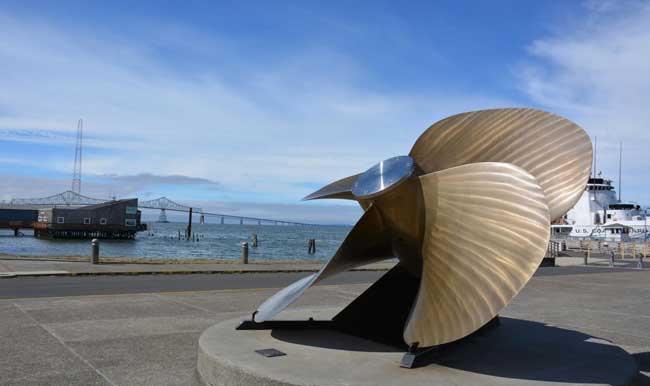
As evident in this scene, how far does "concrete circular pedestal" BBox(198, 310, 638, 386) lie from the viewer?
18.9 ft

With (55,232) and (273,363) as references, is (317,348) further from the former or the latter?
(55,232)

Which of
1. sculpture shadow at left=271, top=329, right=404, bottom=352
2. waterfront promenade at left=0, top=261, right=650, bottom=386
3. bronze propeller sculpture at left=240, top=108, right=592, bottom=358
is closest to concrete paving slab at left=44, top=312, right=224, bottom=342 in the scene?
waterfront promenade at left=0, top=261, right=650, bottom=386

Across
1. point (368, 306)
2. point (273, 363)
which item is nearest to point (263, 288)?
point (368, 306)

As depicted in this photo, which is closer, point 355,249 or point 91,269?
point 355,249

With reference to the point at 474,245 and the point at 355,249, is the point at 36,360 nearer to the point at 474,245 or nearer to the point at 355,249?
the point at 355,249

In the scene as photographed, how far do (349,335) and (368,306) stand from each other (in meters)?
0.47

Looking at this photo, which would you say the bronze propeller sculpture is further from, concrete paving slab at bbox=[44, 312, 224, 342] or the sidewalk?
the sidewalk

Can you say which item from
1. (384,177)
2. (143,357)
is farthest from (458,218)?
(143,357)

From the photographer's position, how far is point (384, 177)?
6883 millimetres

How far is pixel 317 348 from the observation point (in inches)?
279

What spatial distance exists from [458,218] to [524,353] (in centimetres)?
203

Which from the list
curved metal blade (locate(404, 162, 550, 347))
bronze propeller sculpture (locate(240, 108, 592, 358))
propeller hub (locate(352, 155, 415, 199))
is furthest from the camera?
propeller hub (locate(352, 155, 415, 199))

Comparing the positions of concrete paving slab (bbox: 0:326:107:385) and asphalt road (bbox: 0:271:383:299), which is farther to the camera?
asphalt road (bbox: 0:271:383:299)

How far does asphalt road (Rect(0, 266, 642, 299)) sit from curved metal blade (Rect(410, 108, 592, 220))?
9301mm
